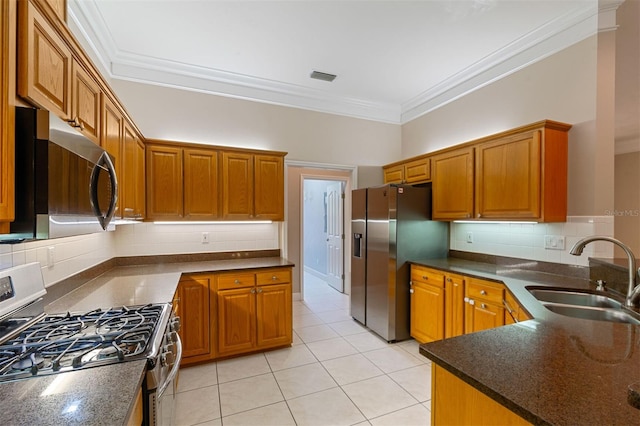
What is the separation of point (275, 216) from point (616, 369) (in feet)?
9.57

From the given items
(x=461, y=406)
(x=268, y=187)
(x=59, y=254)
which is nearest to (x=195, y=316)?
(x=59, y=254)

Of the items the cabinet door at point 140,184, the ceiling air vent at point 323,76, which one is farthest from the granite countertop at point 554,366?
the ceiling air vent at point 323,76

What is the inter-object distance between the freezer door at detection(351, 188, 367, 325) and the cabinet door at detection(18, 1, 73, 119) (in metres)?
2.90

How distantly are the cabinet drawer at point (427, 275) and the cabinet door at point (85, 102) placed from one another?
2898mm

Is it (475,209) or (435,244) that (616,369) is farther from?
(435,244)

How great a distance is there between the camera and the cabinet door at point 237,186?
Answer: 3.19 m

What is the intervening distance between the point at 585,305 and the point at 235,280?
2676 mm

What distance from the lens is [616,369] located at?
0.94 meters

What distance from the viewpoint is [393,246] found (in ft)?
10.6

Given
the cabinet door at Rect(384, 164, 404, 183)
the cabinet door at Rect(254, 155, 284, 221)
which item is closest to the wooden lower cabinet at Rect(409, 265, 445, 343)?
the cabinet door at Rect(384, 164, 404, 183)

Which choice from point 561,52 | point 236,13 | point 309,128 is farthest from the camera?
point 309,128

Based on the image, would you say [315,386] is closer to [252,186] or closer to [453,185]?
[252,186]

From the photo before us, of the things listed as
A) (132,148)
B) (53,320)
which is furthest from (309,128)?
(53,320)

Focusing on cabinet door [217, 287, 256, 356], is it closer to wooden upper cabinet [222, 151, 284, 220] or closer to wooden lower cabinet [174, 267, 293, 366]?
wooden lower cabinet [174, 267, 293, 366]
